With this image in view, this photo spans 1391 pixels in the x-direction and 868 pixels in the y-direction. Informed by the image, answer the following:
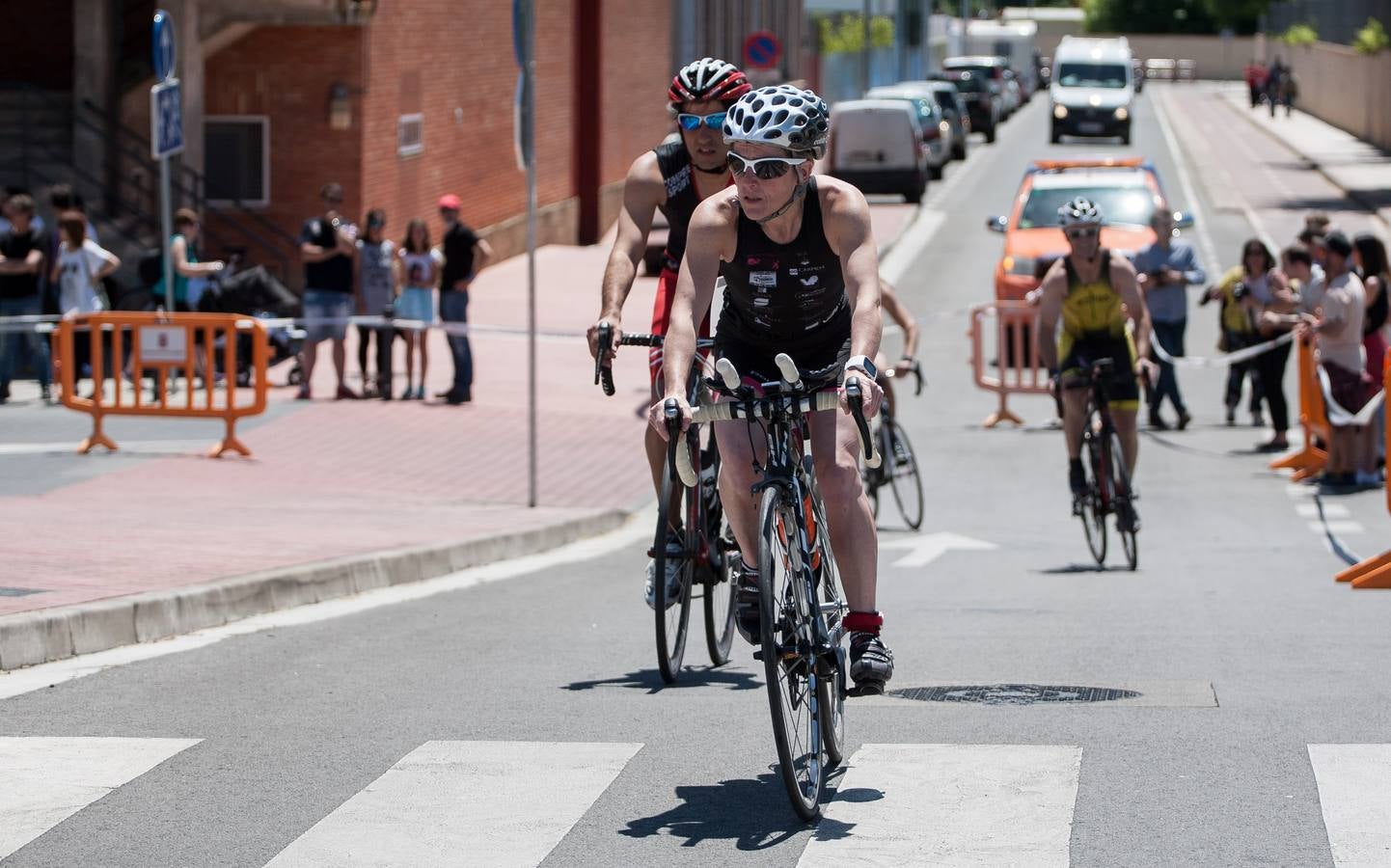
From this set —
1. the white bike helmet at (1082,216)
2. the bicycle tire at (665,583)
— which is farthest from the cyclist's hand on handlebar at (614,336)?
the white bike helmet at (1082,216)

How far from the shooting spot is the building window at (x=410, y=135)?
92.3 ft

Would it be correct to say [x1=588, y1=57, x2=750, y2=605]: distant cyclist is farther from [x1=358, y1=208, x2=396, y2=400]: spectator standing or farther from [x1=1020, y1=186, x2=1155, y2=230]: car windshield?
[x1=1020, y1=186, x2=1155, y2=230]: car windshield

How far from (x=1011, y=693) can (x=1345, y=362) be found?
31.7 ft

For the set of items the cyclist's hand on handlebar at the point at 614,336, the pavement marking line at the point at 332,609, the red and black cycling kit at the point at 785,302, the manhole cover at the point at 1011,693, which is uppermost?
the red and black cycling kit at the point at 785,302

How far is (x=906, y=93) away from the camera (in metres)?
52.3

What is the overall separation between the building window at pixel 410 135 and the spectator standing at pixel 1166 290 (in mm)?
10489

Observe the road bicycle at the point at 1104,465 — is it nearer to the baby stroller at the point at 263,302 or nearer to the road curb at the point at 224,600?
the road curb at the point at 224,600

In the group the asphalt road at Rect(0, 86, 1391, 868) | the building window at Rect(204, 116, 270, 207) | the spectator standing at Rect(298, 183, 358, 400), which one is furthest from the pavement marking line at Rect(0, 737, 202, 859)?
the building window at Rect(204, 116, 270, 207)

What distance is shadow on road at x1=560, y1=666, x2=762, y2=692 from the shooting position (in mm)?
8109

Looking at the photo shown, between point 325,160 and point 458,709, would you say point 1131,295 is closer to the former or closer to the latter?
point 458,709

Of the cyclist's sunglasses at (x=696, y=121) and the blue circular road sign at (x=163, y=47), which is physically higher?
the blue circular road sign at (x=163, y=47)

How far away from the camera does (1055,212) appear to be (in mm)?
25891

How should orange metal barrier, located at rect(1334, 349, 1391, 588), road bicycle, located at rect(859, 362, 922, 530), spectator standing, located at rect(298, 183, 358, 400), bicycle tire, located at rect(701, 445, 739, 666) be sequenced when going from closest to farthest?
bicycle tire, located at rect(701, 445, 739, 666)
orange metal barrier, located at rect(1334, 349, 1391, 588)
road bicycle, located at rect(859, 362, 922, 530)
spectator standing, located at rect(298, 183, 358, 400)

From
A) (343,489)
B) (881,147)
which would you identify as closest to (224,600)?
(343,489)
